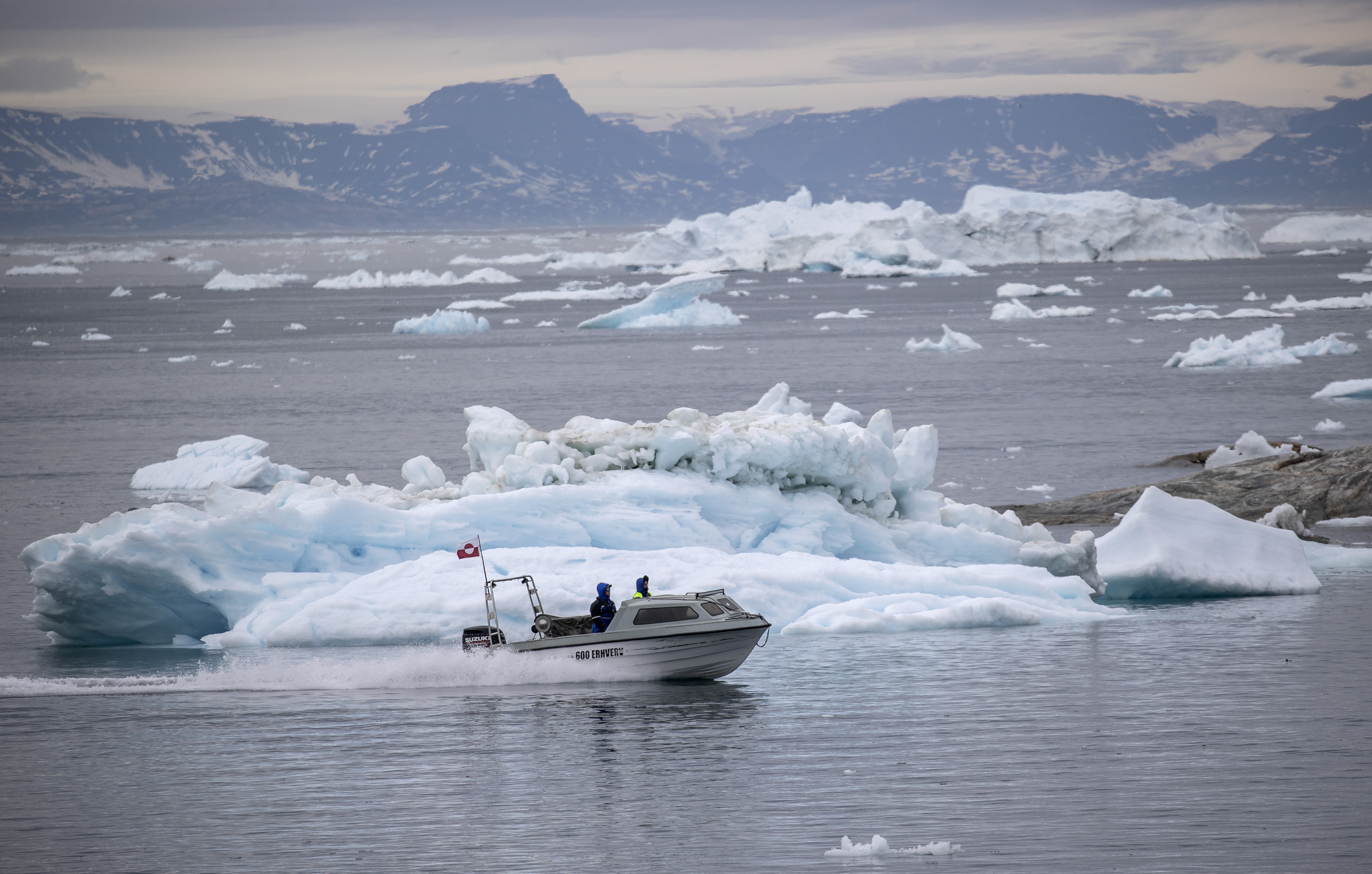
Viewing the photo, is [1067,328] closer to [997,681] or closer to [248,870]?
[997,681]

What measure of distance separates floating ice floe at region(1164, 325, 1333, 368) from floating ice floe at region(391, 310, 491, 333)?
135 ft

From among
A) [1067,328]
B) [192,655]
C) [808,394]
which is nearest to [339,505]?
[192,655]

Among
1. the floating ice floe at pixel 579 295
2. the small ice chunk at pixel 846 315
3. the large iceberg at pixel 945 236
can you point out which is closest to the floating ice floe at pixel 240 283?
the floating ice floe at pixel 579 295

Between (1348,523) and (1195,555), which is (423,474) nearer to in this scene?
(1195,555)

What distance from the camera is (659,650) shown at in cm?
1694

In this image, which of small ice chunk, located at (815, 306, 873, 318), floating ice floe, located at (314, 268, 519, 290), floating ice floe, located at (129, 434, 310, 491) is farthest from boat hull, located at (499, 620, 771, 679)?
floating ice floe, located at (314, 268, 519, 290)

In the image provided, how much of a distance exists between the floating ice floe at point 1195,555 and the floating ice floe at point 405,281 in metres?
117

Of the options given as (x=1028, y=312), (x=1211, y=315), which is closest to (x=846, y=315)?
(x=1028, y=312)

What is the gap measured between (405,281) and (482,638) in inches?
4986

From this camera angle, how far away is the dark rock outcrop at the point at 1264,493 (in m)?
26.4

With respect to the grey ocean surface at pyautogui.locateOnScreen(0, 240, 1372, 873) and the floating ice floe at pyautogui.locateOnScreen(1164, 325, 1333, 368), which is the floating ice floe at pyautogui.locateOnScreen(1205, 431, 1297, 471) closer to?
the grey ocean surface at pyautogui.locateOnScreen(0, 240, 1372, 873)

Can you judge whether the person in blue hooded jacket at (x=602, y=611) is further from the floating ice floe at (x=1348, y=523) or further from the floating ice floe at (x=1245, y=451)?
the floating ice floe at (x=1245, y=451)

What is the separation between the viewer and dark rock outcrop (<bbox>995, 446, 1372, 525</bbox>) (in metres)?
26.4

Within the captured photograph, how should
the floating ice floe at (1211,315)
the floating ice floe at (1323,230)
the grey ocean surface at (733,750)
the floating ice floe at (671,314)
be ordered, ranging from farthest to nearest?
1. the floating ice floe at (1323,230)
2. the floating ice floe at (671,314)
3. the floating ice floe at (1211,315)
4. the grey ocean surface at (733,750)
